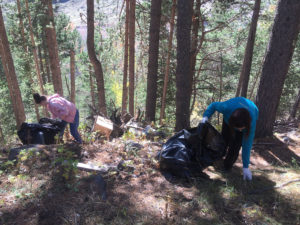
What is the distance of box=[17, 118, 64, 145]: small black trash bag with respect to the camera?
453cm

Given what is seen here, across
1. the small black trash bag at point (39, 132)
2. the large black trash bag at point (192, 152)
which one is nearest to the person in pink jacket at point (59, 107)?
the small black trash bag at point (39, 132)

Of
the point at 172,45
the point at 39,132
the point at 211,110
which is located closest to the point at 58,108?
the point at 39,132

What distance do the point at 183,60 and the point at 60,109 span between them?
3.46m

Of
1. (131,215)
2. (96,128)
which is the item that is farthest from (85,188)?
(96,128)

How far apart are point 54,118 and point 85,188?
2.43 metres

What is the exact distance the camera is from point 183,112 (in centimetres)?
616

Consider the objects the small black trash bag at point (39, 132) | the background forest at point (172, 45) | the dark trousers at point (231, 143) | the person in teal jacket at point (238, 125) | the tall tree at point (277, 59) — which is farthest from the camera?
the background forest at point (172, 45)

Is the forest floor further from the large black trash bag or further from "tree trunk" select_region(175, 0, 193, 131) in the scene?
"tree trunk" select_region(175, 0, 193, 131)

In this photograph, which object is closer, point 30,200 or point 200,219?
point 200,219

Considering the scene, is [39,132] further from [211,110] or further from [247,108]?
[247,108]

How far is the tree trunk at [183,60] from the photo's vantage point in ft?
18.1

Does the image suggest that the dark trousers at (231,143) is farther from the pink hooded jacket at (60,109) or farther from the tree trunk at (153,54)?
the tree trunk at (153,54)

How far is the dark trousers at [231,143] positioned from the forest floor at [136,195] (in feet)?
0.74

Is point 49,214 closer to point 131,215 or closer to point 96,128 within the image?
point 131,215
